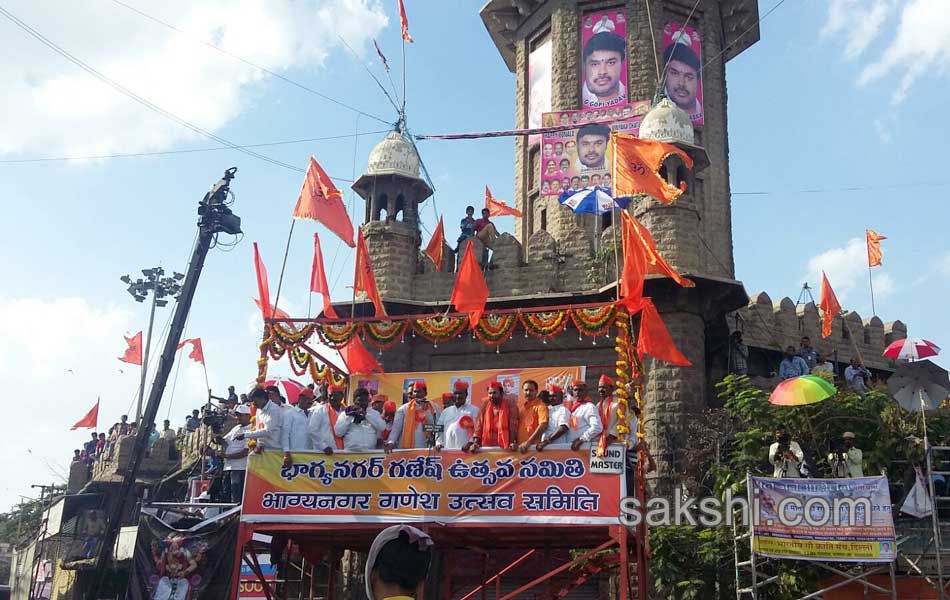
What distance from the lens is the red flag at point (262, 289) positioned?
620 inches

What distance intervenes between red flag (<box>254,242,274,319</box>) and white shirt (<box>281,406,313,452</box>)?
183cm

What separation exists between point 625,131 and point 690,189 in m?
3.56

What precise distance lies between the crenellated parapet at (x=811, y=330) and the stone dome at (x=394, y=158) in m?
7.43

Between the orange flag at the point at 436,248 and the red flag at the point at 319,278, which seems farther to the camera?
the orange flag at the point at 436,248

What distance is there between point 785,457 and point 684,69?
12.9 meters

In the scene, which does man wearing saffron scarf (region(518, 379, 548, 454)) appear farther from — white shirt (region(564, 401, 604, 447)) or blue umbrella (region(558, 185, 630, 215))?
blue umbrella (region(558, 185, 630, 215))

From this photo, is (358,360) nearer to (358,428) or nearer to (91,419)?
(358,428)

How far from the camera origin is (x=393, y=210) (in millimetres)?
21250

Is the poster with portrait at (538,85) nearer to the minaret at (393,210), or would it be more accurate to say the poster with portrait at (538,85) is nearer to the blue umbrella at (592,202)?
the minaret at (393,210)

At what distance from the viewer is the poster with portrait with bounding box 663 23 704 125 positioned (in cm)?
2431

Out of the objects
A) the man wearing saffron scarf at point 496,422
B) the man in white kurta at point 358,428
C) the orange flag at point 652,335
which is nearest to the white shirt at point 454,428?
the man wearing saffron scarf at point 496,422

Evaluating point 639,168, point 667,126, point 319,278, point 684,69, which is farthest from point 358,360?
point 684,69

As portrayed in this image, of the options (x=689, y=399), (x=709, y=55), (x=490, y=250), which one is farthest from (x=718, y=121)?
(x=689, y=399)

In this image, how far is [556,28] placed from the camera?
82.2 feet
